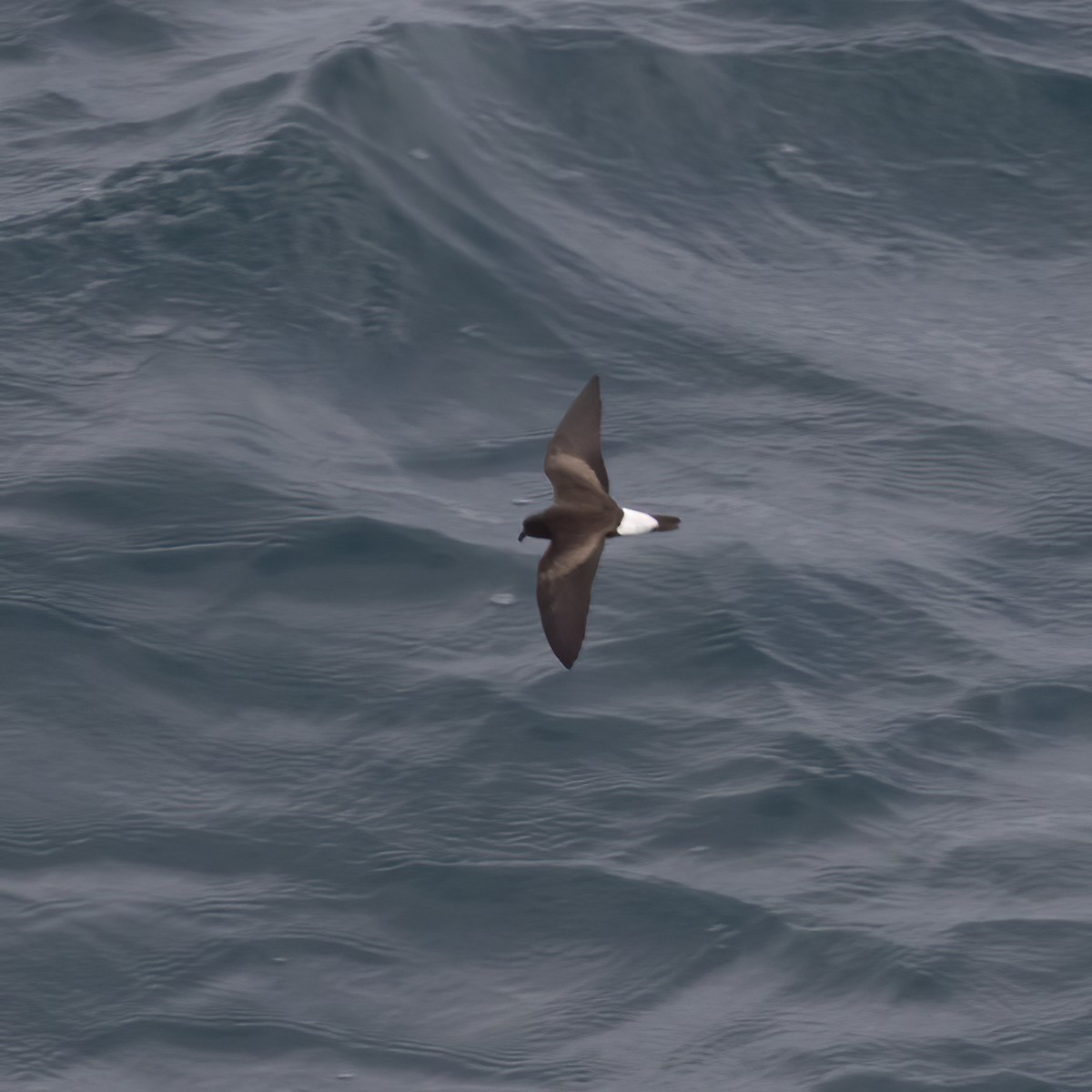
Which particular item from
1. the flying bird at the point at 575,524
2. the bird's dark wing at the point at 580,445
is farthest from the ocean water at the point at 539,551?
the bird's dark wing at the point at 580,445

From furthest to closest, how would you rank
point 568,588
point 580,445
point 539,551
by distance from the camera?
1. point 539,551
2. point 580,445
3. point 568,588

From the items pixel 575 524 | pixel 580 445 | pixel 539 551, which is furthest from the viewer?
pixel 539 551

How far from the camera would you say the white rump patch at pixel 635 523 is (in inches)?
408

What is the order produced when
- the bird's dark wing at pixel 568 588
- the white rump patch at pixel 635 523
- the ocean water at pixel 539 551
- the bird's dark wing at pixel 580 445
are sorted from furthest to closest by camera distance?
the ocean water at pixel 539 551, the bird's dark wing at pixel 580 445, the white rump patch at pixel 635 523, the bird's dark wing at pixel 568 588

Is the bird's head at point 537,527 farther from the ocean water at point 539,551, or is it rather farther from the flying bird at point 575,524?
the ocean water at point 539,551

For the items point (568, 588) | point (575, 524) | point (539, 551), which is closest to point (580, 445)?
point (575, 524)

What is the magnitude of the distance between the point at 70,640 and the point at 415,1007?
341 cm

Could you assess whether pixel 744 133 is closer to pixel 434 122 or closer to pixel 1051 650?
pixel 434 122

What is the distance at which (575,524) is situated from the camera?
10398mm

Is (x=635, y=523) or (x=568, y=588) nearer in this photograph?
(x=568, y=588)

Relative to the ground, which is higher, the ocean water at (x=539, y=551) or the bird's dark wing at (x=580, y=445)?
A: the bird's dark wing at (x=580, y=445)

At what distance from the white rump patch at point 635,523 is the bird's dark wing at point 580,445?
0.26 metres

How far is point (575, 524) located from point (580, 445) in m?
0.59

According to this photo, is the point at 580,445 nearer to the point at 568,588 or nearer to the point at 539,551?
the point at 568,588
